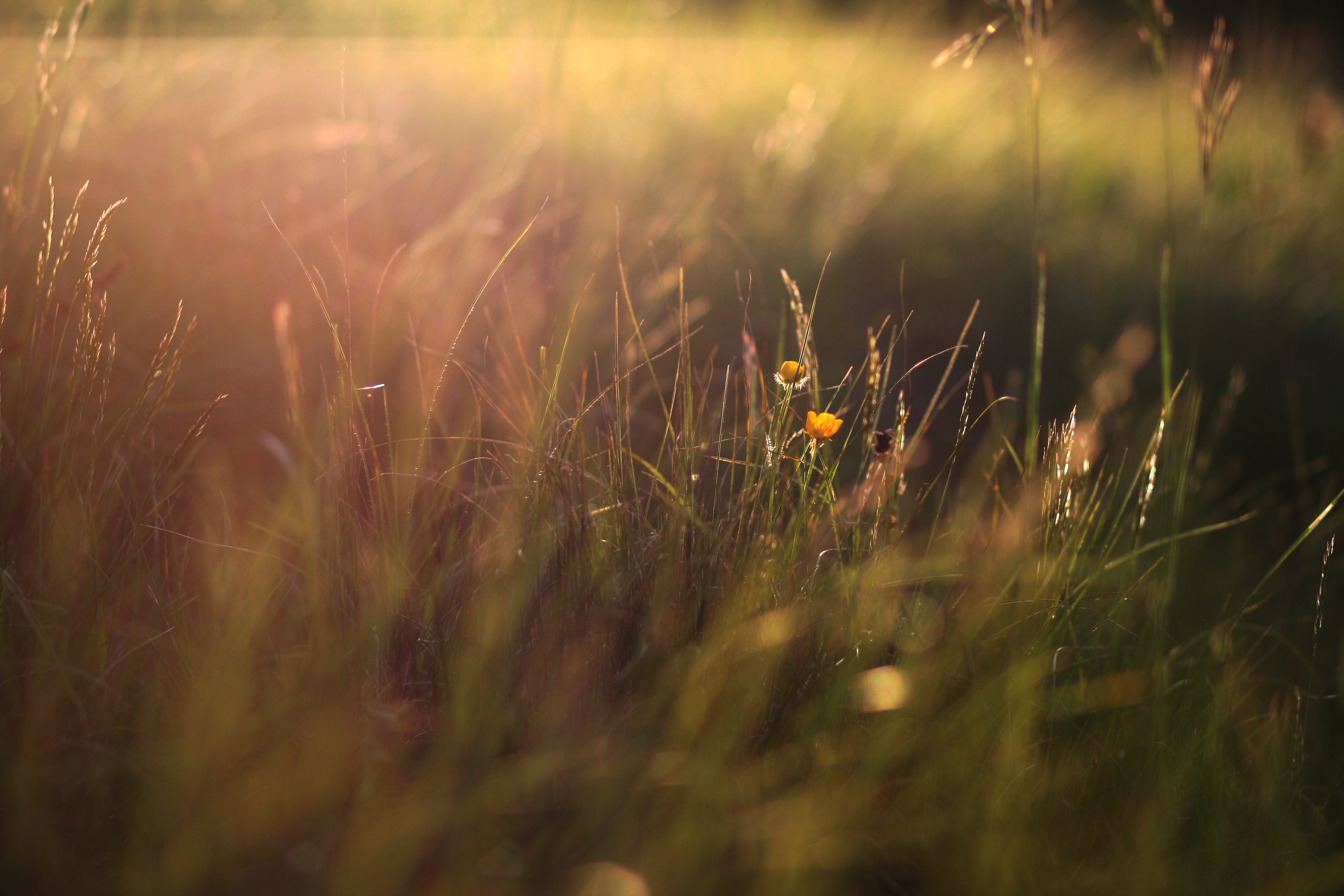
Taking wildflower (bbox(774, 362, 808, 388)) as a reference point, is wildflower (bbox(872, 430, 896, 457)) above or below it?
below

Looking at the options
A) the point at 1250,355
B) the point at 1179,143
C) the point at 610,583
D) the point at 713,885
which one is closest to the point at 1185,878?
the point at 713,885

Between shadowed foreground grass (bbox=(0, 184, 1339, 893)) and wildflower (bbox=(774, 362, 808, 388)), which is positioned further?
wildflower (bbox=(774, 362, 808, 388))

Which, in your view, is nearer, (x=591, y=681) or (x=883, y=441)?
(x=591, y=681)

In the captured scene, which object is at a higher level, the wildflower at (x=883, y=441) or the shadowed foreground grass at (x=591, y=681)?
the wildflower at (x=883, y=441)

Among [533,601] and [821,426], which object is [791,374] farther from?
[533,601]

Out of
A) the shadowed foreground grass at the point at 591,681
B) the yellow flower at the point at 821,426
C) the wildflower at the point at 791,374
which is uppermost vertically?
the wildflower at the point at 791,374

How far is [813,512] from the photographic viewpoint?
105 centimetres

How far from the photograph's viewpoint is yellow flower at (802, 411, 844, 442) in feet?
3.12

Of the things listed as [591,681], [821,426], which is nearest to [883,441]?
[821,426]

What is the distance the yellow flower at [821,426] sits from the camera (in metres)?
0.95

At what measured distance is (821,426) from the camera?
95 centimetres

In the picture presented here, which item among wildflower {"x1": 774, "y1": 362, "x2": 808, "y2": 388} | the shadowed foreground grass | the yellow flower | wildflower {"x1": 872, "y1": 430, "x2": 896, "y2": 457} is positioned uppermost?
wildflower {"x1": 774, "y1": 362, "x2": 808, "y2": 388}

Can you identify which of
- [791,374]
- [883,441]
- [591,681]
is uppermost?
[791,374]

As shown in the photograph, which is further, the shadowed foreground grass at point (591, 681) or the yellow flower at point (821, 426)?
the yellow flower at point (821, 426)
